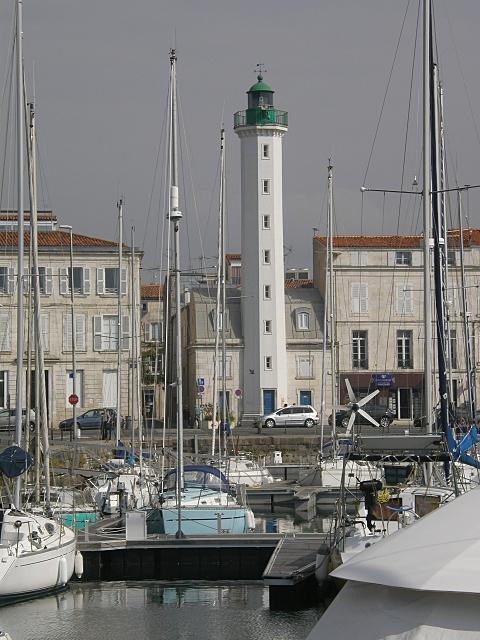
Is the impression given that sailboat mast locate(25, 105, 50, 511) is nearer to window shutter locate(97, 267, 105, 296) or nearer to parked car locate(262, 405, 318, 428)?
parked car locate(262, 405, 318, 428)

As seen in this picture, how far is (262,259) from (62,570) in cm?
4149

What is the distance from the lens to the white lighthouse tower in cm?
6178

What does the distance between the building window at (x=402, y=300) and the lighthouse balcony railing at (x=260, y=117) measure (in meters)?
11.5

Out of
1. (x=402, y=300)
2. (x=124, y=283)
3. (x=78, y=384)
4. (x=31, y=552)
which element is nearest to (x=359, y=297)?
(x=402, y=300)

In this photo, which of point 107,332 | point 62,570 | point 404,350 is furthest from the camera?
point 404,350

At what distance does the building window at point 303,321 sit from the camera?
66.1 metres

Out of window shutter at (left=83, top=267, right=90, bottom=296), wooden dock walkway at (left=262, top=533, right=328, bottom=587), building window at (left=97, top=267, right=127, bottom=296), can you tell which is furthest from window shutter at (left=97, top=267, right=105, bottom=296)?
wooden dock walkway at (left=262, top=533, right=328, bottom=587)

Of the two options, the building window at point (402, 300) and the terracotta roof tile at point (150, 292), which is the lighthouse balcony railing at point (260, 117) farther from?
the terracotta roof tile at point (150, 292)

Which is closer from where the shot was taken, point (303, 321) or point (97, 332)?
point (97, 332)

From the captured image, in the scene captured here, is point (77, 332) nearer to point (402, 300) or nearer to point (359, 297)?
point (359, 297)

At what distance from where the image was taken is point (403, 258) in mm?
66500

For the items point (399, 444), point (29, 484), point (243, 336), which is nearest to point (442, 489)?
point (399, 444)

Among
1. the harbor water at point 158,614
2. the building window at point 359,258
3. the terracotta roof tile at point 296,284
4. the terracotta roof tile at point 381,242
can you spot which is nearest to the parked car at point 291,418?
the building window at point 359,258

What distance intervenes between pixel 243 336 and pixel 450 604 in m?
56.4
